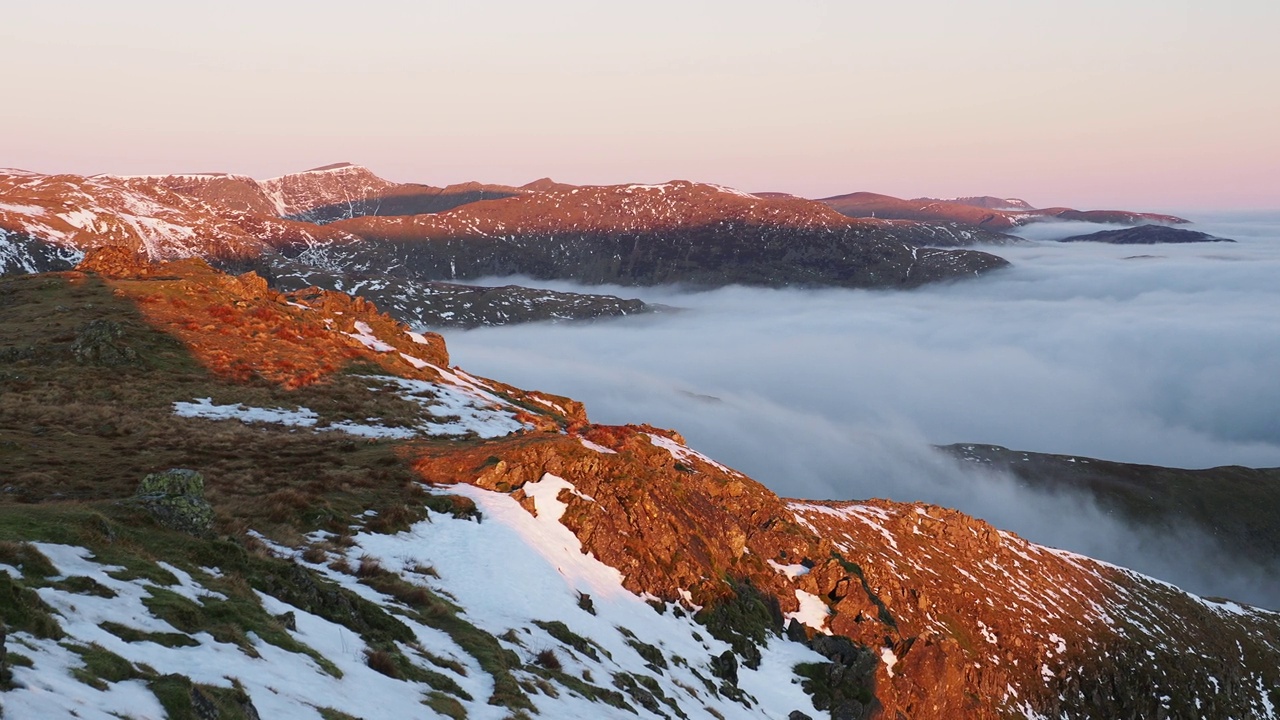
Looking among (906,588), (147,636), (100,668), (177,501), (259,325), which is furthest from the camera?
(906,588)

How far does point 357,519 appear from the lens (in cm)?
2747

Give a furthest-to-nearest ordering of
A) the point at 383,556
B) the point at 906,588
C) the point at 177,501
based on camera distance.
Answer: the point at 906,588 < the point at 383,556 < the point at 177,501

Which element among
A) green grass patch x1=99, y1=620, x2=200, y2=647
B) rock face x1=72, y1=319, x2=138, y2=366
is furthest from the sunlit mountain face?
rock face x1=72, y1=319, x2=138, y2=366

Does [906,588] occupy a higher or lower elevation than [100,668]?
lower

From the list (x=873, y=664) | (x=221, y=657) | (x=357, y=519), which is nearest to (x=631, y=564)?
(x=357, y=519)

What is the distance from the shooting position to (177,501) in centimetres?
2052

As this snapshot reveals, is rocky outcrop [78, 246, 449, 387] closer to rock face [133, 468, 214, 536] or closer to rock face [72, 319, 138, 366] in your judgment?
rock face [72, 319, 138, 366]

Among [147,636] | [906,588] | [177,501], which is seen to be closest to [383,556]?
[177,501]

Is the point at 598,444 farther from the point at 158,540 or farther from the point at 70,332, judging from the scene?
the point at 70,332

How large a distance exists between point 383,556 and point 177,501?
6.49 metres

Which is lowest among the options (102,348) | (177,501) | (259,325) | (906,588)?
(906,588)

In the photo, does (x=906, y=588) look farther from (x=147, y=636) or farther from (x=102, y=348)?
(x=147, y=636)

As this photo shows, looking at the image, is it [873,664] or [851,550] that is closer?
[873,664]

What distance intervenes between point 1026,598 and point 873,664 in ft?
189
